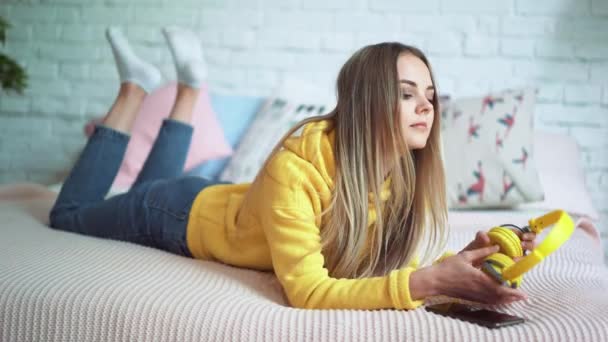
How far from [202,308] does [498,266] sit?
0.39 m

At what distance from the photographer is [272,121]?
2242 millimetres

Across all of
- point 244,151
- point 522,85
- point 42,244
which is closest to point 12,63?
point 244,151

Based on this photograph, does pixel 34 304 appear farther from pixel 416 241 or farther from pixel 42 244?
pixel 416 241

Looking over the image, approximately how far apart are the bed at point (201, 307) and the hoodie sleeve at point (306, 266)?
0.03m

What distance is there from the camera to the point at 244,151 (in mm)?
2219

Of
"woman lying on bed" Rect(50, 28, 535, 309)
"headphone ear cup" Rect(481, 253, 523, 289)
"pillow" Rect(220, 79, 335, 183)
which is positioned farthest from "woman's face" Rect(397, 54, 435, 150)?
"pillow" Rect(220, 79, 335, 183)

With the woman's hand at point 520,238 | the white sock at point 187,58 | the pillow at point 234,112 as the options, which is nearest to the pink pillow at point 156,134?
the pillow at point 234,112

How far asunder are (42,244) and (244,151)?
3.17 ft

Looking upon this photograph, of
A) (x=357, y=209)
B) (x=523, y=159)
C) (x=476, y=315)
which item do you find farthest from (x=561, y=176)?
(x=476, y=315)

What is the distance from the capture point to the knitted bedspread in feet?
2.81

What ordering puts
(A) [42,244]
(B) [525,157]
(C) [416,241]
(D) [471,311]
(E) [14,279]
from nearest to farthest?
(D) [471,311] → (E) [14,279] → (C) [416,241] → (A) [42,244] → (B) [525,157]

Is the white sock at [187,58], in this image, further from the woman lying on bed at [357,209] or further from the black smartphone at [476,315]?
the black smartphone at [476,315]

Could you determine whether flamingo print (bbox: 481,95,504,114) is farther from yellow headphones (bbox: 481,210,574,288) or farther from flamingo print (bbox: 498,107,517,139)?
yellow headphones (bbox: 481,210,574,288)

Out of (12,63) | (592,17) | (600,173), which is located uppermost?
(592,17)
